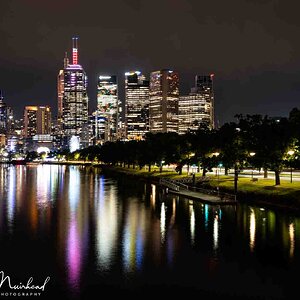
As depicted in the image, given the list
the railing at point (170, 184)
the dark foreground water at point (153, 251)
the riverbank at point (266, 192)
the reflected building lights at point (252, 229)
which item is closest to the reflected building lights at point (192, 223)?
the dark foreground water at point (153, 251)

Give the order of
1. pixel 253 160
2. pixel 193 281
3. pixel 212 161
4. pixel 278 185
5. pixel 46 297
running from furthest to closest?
pixel 212 161 < pixel 253 160 < pixel 278 185 < pixel 193 281 < pixel 46 297

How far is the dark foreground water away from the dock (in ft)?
6.99

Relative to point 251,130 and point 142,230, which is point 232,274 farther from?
point 251,130

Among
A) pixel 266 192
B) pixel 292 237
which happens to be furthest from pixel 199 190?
pixel 292 237

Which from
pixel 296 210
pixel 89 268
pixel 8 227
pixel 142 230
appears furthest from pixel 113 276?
pixel 296 210

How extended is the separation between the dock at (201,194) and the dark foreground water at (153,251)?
83.8 inches

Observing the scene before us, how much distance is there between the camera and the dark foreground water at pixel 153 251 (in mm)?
24734

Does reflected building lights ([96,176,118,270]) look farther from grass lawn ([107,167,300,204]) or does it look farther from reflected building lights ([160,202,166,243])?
grass lawn ([107,167,300,204])

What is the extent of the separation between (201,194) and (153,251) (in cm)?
3047

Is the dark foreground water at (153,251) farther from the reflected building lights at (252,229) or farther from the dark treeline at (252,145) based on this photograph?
the dark treeline at (252,145)

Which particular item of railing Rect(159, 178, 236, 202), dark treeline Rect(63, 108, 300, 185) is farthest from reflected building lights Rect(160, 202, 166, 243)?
dark treeline Rect(63, 108, 300, 185)

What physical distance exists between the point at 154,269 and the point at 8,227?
18.4 meters

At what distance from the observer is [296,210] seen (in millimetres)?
47500

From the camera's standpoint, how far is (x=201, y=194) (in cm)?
6188
